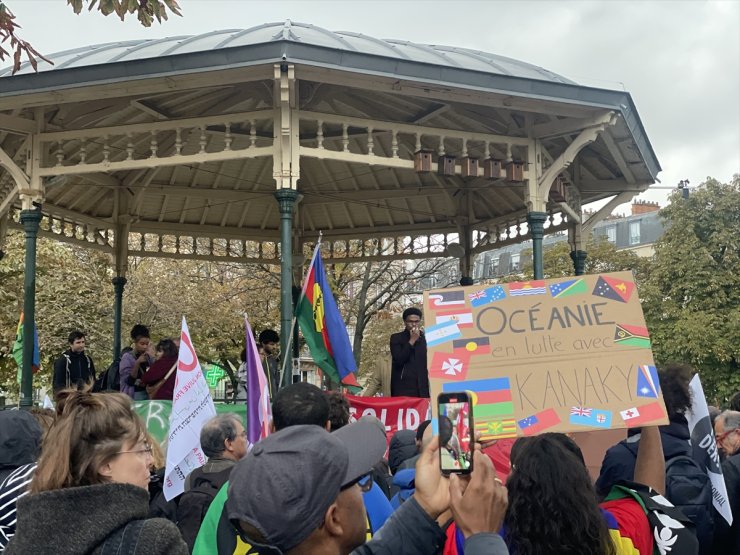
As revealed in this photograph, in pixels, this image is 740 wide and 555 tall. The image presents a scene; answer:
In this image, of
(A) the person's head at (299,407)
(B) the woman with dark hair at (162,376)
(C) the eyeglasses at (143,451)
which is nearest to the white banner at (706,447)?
(A) the person's head at (299,407)

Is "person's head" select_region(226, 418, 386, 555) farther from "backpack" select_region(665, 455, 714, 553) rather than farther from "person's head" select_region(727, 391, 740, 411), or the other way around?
"person's head" select_region(727, 391, 740, 411)

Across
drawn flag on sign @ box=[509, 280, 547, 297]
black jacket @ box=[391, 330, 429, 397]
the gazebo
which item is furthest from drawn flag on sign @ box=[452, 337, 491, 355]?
black jacket @ box=[391, 330, 429, 397]

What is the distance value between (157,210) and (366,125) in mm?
6804

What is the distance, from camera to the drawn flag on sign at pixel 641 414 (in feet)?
12.5

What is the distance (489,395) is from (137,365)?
7684 mm

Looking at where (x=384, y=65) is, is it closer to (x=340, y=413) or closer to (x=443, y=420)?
(x=340, y=413)

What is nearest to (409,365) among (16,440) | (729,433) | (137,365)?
(137,365)

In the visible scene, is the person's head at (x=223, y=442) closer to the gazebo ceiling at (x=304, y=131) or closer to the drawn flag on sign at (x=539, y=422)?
the drawn flag on sign at (x=539, y=422)

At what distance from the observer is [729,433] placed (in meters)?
5.09

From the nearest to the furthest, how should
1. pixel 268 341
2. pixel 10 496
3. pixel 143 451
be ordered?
pixel 143 451
pixel 10 496
pixel 268 341

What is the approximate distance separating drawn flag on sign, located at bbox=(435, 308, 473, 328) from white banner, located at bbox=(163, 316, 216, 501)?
99.4 inches

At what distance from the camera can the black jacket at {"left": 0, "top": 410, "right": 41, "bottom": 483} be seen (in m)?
3.80

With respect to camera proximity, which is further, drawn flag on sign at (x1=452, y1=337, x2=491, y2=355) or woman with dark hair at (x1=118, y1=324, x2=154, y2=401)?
woman with dark hair at (x1=118, y1=324, x2=154, y2=401)

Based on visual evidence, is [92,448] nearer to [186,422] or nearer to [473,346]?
[473,346]
